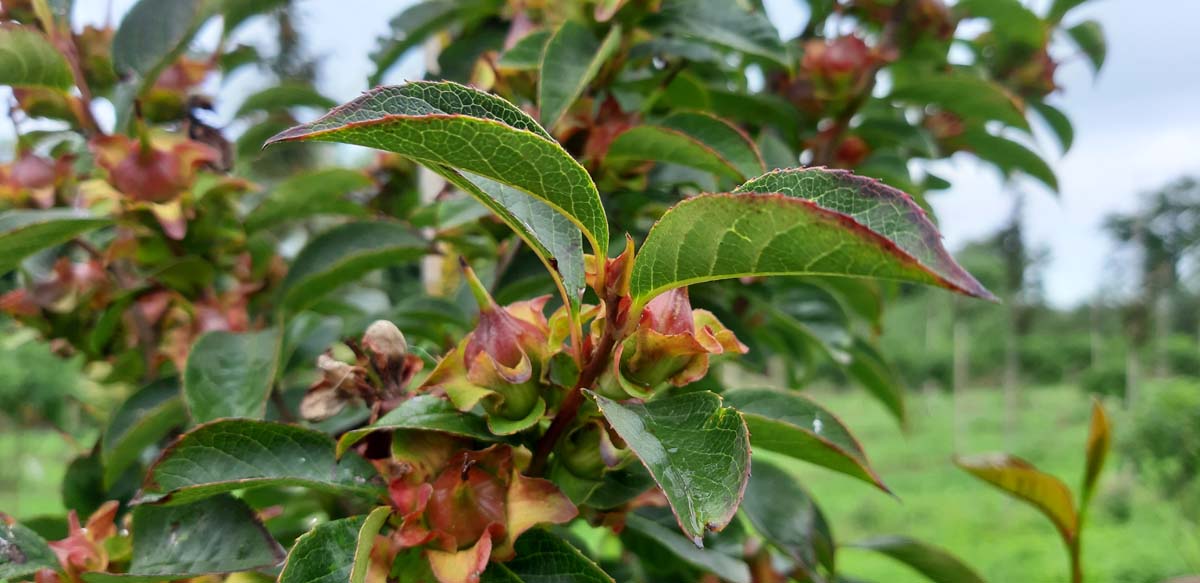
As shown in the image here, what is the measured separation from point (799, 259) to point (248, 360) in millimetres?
416

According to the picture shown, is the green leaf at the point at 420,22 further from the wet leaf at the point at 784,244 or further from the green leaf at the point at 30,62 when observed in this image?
the wet leaf at the point at 784,244

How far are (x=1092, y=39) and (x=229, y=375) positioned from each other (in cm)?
94

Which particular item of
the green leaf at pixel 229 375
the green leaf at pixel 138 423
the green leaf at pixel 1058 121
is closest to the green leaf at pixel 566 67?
the green leaf at pixel 229 375

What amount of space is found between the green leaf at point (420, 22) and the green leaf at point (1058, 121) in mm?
618

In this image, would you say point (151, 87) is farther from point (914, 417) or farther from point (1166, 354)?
point (1166, 354)

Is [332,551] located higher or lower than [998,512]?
higher

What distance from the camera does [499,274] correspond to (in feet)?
2.03

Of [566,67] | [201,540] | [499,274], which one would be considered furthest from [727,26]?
[201,540]

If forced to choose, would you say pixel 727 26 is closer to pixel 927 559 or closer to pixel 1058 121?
Answer: pixel 927 559

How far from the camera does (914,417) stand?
10383 mm

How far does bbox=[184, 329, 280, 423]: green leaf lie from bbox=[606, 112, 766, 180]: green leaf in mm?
267

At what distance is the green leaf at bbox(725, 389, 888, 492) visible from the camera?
0.41 meters

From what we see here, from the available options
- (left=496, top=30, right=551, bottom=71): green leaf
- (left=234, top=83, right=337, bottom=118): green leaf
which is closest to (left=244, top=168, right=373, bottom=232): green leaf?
(left=234, top=83, right=337, bottom=118): green leaf

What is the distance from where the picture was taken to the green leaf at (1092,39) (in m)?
0.94
